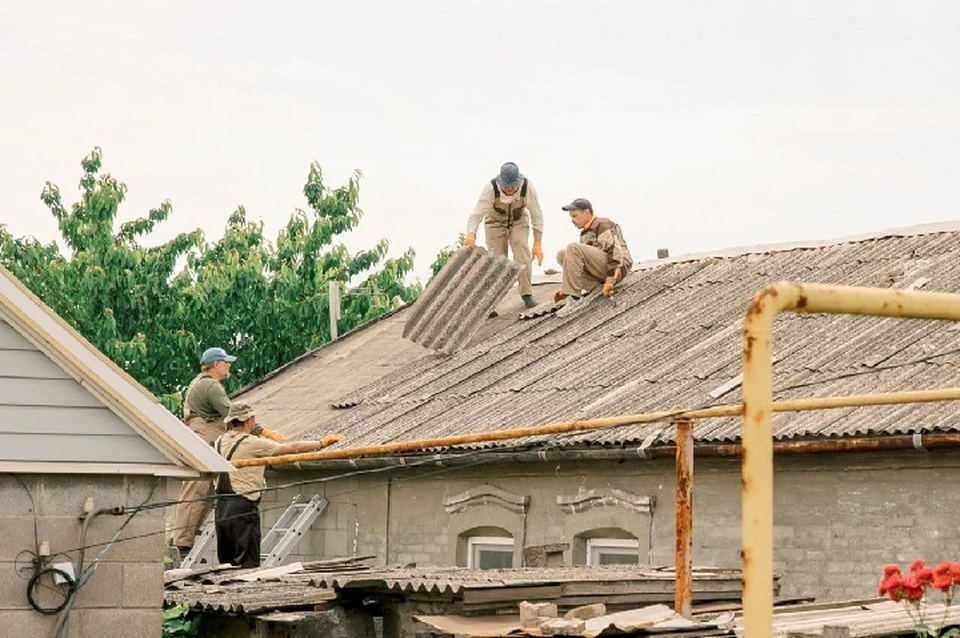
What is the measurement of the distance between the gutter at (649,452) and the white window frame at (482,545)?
34.3 inches

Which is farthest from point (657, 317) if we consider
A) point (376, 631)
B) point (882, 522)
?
point (376, 631)

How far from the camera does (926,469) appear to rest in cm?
1455

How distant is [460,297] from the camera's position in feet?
75.1

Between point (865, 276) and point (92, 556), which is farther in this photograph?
point (865, 276)

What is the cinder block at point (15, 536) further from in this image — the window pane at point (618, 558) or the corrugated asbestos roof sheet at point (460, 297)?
the corrugated asbestos roof sheet at point (460, 297)

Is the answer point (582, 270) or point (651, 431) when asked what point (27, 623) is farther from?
point (582, 270)

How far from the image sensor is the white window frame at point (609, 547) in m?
17.1

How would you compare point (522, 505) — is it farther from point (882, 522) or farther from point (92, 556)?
point (92, 556)

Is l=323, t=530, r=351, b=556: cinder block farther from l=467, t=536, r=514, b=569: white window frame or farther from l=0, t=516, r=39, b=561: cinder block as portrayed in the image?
l=0, t=516, r=39, b=561: cinder block

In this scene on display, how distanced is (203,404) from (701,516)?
4181mm

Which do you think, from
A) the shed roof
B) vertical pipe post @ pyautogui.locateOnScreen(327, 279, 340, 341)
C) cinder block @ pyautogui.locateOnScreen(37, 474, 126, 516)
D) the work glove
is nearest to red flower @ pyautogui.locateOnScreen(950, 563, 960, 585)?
the shed roof

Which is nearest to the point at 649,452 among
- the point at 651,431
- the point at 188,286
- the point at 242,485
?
the point at 651,431

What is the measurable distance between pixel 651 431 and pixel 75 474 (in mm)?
5718

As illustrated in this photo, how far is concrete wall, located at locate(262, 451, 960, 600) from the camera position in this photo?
14.6 m
